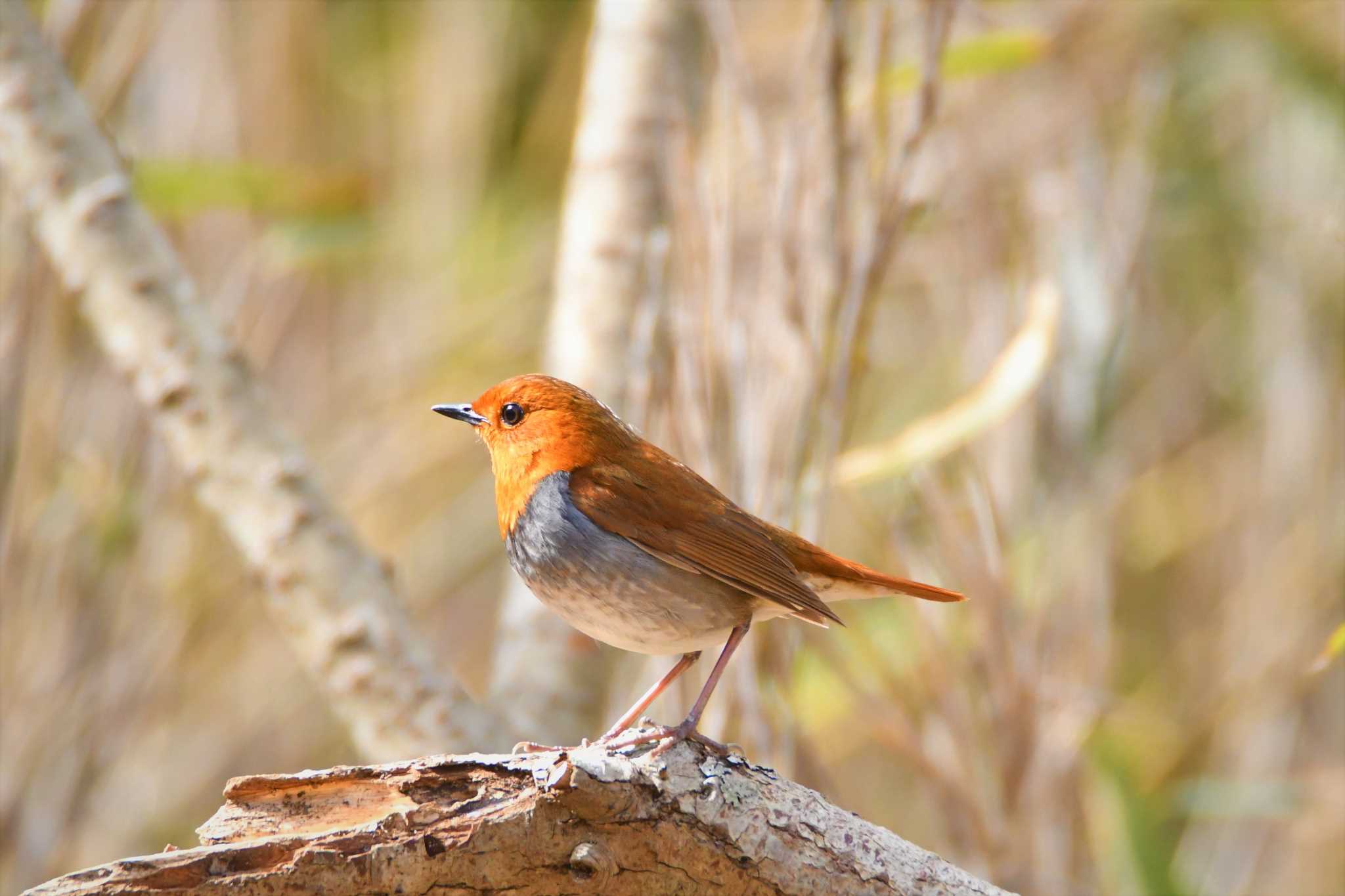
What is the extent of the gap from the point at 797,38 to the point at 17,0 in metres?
3.19

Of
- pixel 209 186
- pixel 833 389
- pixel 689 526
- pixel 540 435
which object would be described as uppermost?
pixel 209 186

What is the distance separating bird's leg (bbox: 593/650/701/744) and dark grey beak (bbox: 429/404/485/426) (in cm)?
62

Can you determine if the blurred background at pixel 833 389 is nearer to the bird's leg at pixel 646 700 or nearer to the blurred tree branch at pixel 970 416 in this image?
the blurred tree branch at pixel 970 416

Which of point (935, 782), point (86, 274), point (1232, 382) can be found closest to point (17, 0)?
point (86, 274)

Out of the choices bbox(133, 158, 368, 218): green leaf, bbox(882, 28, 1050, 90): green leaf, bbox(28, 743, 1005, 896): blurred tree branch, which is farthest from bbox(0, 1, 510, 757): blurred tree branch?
bbox(882, 28, 1050, 90): green leaf

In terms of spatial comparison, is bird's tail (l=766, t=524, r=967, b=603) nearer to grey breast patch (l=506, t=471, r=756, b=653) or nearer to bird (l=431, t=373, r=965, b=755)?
bird (l=431, t=373, r=965, b=755)

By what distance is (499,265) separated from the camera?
5.52 meters

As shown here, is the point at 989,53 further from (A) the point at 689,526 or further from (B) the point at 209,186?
(B) the point at 209,186

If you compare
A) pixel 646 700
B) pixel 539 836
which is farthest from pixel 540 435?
pixel 539 836

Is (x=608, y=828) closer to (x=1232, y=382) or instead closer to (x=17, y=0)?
(x=17, y=0)

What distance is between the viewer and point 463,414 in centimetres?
262

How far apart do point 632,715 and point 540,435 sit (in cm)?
57

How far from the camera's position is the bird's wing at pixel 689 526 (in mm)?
2311

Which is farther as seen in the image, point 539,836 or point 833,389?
point 833,389
